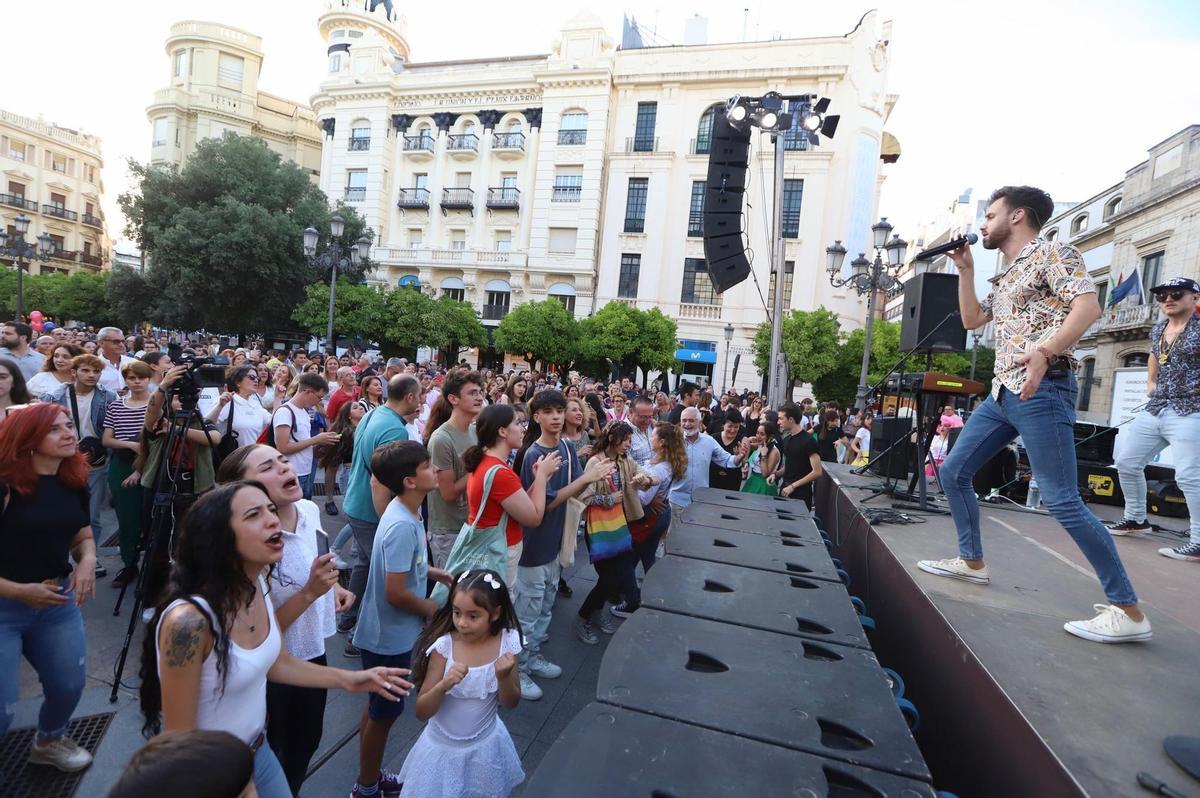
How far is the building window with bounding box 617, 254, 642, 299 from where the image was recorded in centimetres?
3253

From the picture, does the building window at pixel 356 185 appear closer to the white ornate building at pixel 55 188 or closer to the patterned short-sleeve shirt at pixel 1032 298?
the white ornate building at pixel 55 188

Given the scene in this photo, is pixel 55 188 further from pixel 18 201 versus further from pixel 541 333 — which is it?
pixel 541 333

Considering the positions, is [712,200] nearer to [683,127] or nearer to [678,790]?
[678,790]

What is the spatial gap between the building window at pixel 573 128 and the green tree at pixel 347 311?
14.6 metres

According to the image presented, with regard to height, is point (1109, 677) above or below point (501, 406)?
below

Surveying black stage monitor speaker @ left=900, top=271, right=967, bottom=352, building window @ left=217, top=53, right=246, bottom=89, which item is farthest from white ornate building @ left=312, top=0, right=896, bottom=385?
black stage monitor speaker @ left=900, top=271, right=967, bottom=352

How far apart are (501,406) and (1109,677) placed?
2.92 meters

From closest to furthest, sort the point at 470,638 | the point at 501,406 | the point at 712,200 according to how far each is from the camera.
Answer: the point at 470,638
the point at 501,406
the point at 712,200

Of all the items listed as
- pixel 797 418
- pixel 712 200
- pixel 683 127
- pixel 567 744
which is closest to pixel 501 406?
pixel 567 744

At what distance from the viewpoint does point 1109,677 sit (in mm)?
2127

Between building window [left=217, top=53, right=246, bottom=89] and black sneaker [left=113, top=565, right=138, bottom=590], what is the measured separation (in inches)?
→ 1997

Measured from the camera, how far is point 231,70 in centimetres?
4266

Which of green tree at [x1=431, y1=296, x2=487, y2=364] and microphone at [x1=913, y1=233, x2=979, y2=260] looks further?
green tree at [x1=431, y1=296, x2=487, y2=364]

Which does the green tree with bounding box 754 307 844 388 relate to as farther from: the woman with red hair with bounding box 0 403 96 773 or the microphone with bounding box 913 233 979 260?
the woman with red hair with bounding box 0 403 96 773
